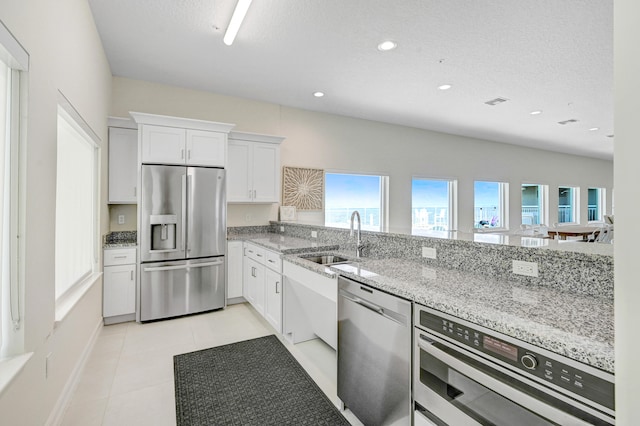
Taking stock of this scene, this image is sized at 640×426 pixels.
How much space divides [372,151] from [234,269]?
337 centimetres

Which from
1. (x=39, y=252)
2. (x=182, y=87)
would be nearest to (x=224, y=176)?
(x=182, y=87)

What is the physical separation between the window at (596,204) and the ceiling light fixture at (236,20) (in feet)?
36.0

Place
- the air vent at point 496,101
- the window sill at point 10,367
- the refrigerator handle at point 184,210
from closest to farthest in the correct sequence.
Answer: the window sill at point 10,367
the refrigerator handle at point 184,210
the air vent at point 496,101

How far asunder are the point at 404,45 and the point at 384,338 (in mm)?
2826

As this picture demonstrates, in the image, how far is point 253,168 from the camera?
434cm

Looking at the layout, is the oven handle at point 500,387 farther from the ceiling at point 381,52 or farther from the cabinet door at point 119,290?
the cabinet door at point 119,290

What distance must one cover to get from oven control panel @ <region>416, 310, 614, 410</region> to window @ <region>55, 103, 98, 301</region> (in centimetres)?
246

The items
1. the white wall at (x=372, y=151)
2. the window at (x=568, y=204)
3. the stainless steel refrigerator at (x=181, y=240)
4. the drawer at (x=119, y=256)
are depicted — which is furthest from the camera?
the window at (x=568, y=204)

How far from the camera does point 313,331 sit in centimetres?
297

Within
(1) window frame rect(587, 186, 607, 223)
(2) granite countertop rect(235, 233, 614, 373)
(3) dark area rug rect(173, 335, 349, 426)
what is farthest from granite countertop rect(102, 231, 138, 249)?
(1) window frame rect(587, 186, 607, 223)

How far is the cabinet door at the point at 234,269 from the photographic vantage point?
396 centimetres

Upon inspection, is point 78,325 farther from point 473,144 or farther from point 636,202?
point 473,144

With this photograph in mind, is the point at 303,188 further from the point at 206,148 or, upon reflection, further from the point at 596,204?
the point at 596,204

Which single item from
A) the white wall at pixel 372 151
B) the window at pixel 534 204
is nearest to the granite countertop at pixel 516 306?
the white wall at pixel 372 151
